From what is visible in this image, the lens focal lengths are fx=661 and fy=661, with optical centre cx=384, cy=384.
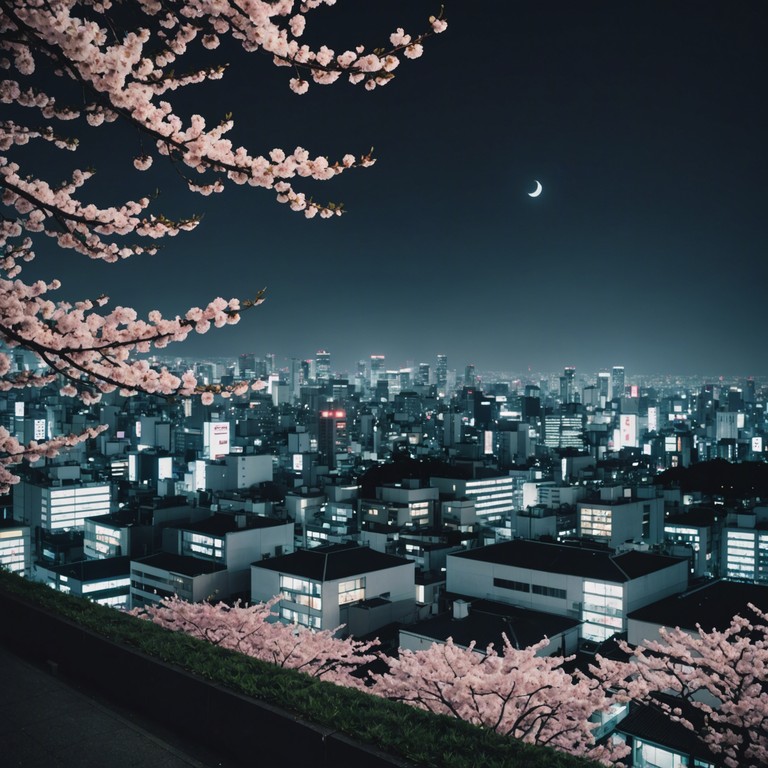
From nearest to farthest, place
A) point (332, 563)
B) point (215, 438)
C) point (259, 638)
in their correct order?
1. point (259, 638)
2. point (332, 563)
3. point (215, 438)

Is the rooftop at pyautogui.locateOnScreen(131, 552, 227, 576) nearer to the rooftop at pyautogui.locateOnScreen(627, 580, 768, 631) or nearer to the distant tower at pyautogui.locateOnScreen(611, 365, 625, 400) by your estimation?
the rooftop at pyautogui.locateOnScreen(627, 580, 768, 631)

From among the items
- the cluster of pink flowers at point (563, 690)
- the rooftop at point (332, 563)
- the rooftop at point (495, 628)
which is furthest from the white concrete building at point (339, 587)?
the cluster of pink flowers at point (563, 690)

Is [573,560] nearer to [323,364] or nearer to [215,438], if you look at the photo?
[215,438]

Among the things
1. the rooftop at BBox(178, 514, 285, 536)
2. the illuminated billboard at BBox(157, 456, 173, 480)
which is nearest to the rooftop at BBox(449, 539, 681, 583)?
the rooftop at BBox(178, 514, 285, 536)

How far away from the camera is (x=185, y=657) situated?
3479 millimetres

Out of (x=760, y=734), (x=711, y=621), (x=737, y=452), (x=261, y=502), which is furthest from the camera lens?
(x=737, y=452)

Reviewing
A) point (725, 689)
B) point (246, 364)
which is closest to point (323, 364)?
point (246, 364)

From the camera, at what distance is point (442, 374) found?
129 meters

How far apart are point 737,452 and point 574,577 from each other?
41.9m

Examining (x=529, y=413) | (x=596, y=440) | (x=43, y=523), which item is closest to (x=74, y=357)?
(x=43, y=523)

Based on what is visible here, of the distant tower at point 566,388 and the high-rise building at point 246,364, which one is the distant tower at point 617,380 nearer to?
the distant tower at point 566,388

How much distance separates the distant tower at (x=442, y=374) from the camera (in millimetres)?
117787

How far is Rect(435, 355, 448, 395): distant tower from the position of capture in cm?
11779

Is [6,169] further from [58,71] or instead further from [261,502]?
[261,502]
